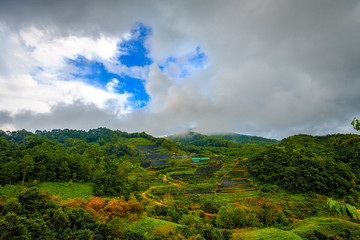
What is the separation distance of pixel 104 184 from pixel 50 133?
164137 mm

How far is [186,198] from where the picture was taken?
4144 cm

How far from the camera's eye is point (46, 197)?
17.0 metres

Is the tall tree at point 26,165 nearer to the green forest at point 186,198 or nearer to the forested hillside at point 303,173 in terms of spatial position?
the green forest at point 186,198

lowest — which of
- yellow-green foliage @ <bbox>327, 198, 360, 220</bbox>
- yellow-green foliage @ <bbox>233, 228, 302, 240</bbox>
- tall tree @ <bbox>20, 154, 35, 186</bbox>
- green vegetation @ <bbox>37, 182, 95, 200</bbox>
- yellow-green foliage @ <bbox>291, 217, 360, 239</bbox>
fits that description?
green vegetation @ <bbox>37, 182, 95, 200</bbox>

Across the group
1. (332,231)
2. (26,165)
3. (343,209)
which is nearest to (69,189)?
(26,165)

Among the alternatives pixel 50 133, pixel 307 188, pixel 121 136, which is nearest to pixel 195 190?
pixel 307 188

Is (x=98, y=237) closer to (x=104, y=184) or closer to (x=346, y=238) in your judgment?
(x=346, y=238)

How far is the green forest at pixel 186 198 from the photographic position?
1409 cm

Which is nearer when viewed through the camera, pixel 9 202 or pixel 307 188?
pixel 9 202

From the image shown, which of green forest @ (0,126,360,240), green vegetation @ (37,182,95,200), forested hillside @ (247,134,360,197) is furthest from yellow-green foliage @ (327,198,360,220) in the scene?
forested hillside @ (247,134,360,197)

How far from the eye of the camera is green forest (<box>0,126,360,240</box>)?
1409 centimetres

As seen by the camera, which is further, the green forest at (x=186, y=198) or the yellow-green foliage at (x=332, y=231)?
the green forest at (x=186, y=198)

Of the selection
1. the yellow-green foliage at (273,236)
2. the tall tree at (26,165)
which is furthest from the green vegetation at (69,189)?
the yellow-green foliage at (273,236)

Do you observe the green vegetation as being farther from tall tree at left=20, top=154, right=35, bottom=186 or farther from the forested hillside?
the forested hillside
